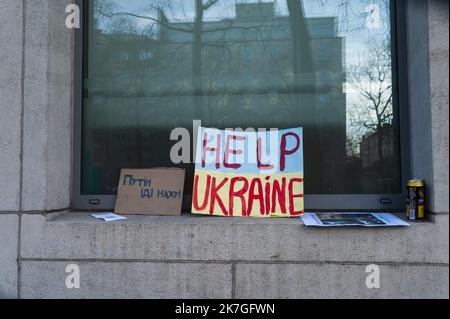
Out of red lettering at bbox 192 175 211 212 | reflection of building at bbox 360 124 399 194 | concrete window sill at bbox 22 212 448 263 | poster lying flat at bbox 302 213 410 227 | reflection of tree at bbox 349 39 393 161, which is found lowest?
concrete window sill at bbox 22 212 448 263

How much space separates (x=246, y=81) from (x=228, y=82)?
5.7 inches

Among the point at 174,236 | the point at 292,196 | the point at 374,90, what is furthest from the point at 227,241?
the point at 374,90

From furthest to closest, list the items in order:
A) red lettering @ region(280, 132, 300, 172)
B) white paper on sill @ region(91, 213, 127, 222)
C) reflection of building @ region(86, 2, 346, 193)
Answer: reflection of building @ region(86, 2, 346, 193), red lettering @ region(280, 132, 300, 172), white paper on sill @ region(91, 213, 127, 222)

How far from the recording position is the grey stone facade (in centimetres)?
268

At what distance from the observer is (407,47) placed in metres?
3.05

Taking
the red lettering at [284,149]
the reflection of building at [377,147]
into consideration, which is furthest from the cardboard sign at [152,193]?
the reflection of building at [377,147]

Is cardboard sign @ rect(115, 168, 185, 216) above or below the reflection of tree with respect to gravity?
below

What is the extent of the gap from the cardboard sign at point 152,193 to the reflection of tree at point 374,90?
1470mm

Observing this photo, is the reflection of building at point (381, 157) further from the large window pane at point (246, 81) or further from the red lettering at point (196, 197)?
the red lettering at point (196, 197)

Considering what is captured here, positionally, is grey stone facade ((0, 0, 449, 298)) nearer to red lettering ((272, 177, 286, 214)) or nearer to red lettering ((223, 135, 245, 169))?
red lettering ((272, 177, 286, 214))

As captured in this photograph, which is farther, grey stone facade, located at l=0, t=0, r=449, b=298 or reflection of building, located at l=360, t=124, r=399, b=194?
reflection of building, located at l=360, t=124, r=399, b=194

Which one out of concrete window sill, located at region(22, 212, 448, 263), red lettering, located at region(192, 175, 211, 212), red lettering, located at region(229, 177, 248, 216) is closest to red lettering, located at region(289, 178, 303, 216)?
concrete window sill, located at region(22, 212, 448, 263)

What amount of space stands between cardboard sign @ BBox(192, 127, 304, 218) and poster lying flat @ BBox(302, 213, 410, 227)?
15 cm

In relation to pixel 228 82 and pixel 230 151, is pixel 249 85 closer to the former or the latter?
pixel 228 82
